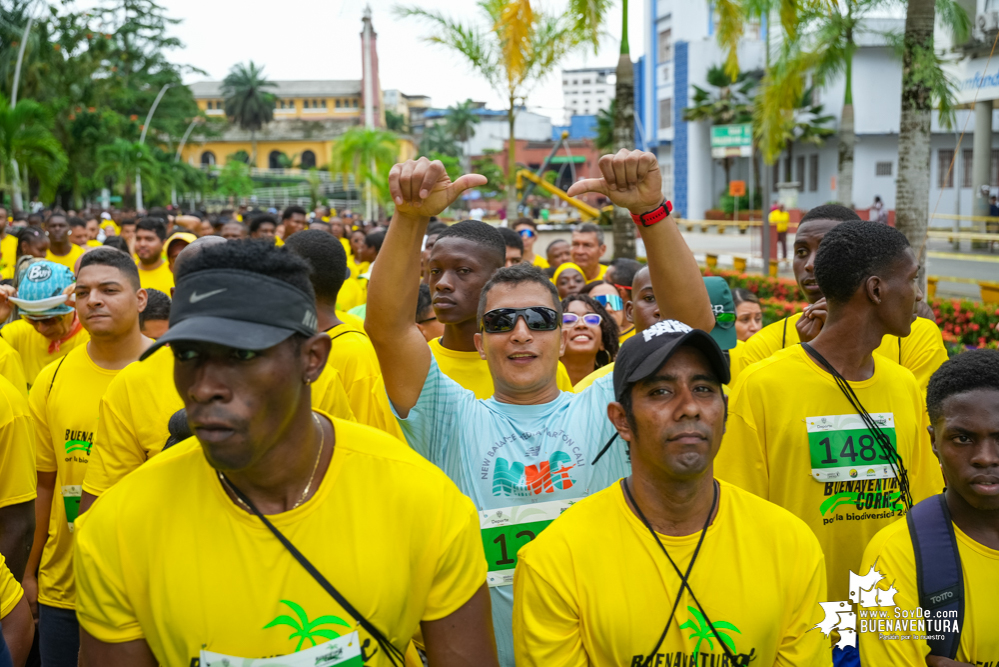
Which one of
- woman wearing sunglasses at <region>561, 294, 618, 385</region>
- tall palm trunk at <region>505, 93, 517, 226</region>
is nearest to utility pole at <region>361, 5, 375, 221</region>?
tall palm trunk at <region>505, 93, 517, 226</region>

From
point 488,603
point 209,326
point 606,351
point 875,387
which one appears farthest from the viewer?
point 606,351

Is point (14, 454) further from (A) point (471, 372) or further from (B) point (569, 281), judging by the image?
(B) point (569, 281)

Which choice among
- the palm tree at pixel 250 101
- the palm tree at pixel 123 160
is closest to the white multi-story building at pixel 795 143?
the palm tree at pixel 123 160

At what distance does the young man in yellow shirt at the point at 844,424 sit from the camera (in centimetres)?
347

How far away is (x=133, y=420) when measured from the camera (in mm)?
3732

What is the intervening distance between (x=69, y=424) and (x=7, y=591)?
151 cm

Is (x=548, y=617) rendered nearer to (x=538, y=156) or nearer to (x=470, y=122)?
(x=538, y=156)

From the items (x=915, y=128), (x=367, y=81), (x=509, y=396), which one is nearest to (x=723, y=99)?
(x=367, y=81)

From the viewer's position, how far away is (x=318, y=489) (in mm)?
2287

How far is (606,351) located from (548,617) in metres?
3.16

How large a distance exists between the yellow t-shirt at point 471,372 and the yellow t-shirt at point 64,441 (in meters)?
1.68

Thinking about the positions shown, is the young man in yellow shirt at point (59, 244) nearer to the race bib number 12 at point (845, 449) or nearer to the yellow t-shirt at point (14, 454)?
the yellow t-shirt at point (14, 454)

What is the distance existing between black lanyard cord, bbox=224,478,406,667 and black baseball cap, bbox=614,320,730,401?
3.35ft

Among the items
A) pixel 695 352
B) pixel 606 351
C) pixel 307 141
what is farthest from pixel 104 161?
pixel 307 141
